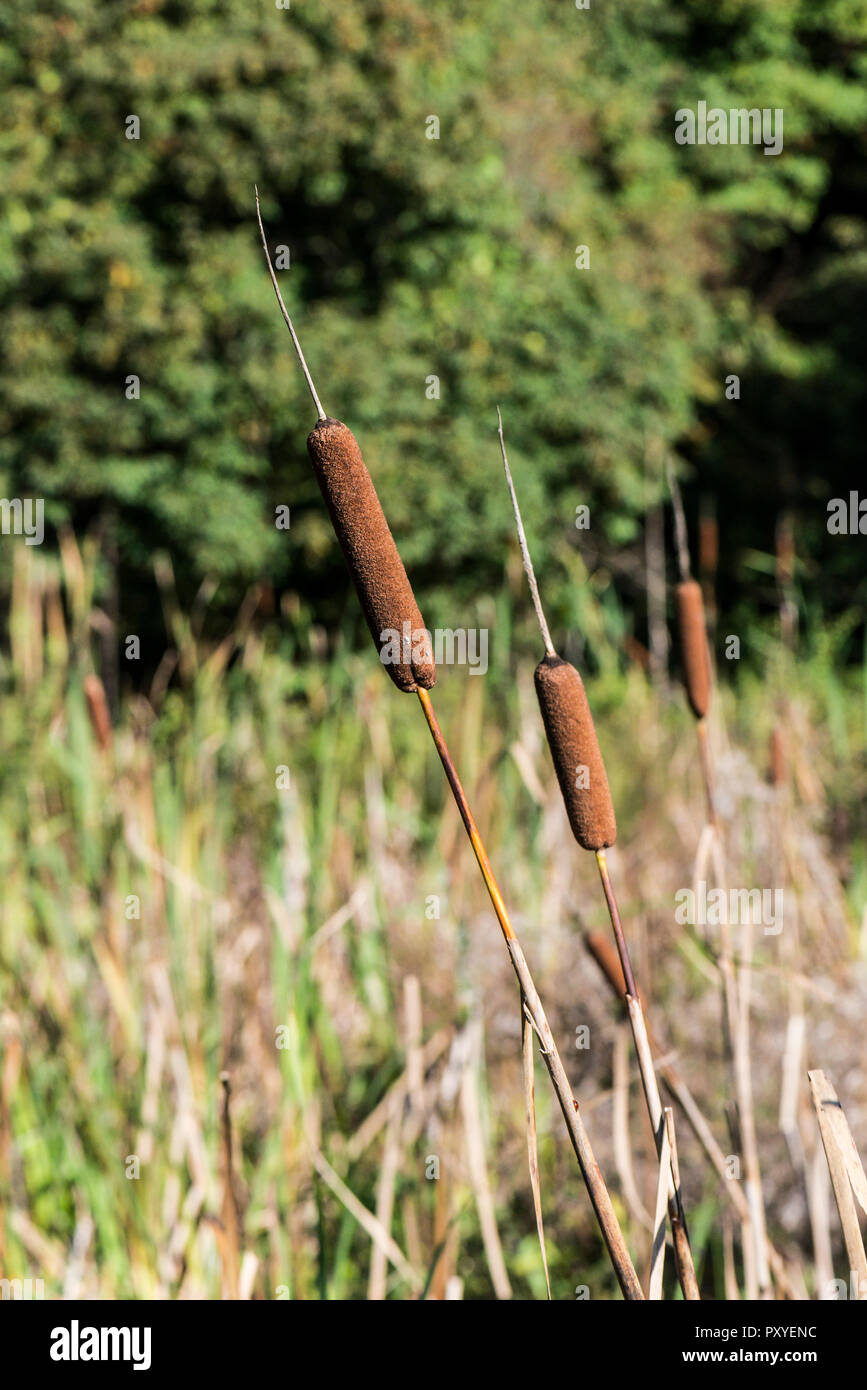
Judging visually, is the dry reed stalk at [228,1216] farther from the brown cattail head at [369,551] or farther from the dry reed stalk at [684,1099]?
the brown cattail head at [369,551]

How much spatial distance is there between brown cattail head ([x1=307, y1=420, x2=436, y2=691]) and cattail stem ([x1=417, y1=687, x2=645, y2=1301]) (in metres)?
0.02

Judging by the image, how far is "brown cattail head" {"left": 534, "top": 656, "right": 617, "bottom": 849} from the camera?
59 centimetres

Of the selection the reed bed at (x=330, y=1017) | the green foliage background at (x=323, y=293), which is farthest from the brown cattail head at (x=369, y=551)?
the green foliage background at (x=323, y=293)

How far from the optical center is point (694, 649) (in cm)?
88

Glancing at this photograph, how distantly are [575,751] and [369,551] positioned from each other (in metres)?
0.14

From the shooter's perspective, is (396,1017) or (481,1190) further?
(396,1017)

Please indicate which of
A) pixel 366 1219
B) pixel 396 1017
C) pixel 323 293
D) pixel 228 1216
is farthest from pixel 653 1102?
pixel 323 293

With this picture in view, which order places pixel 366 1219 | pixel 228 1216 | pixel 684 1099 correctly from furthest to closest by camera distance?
pixel 366 1219
pixel 228 1216
pixel 684 1099

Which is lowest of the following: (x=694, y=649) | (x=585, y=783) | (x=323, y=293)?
(x=585, y=783)

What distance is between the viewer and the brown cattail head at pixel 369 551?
0.54 metres

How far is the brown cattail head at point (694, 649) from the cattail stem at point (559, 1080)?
0.31 meters

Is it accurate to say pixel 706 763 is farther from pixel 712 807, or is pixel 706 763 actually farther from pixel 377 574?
pixel 377 574
